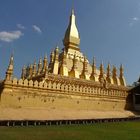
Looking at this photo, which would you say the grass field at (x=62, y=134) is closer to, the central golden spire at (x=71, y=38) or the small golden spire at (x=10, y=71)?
the small golden spire at (x=10, y=71)

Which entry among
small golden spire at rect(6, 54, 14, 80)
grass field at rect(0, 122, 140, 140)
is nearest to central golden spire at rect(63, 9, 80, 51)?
small golden spire at rect(6, 54, 14, 80)

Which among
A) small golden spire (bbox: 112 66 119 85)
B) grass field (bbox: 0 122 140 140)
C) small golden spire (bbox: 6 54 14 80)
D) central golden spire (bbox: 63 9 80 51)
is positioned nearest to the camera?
grass field (bbox: 0 122 140 140)

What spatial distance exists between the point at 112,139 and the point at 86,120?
9.14 m

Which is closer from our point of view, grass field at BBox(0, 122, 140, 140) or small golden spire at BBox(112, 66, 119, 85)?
grass field at BBox(0, 122, 140, 140)

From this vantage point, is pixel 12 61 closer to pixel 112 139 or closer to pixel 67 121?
pixel 67 121

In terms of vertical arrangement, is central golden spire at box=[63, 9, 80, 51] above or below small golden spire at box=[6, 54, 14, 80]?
above

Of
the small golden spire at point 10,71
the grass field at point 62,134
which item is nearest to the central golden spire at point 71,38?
the small golden spire at point 10,71

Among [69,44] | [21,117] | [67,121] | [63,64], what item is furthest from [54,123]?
[69,44]

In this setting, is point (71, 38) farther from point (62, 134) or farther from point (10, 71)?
point (62, 134)

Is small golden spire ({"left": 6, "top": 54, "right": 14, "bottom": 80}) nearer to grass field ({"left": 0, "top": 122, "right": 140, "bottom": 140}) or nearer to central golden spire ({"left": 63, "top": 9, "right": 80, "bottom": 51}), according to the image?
grass field ({"left": 0, "top": 122, "right": 140, "bottom": 140})

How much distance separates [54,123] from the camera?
1745 centimetres

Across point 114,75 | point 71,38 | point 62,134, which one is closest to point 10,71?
point 62,134

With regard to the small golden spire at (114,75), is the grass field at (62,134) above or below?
below

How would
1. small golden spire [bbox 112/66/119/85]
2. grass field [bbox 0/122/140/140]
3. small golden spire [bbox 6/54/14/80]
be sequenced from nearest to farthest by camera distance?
grass field [bbox 0/122/140/140], small golden spire [bbox 6/54/14/80], small golden spire [bbox 112/66/119/85]
